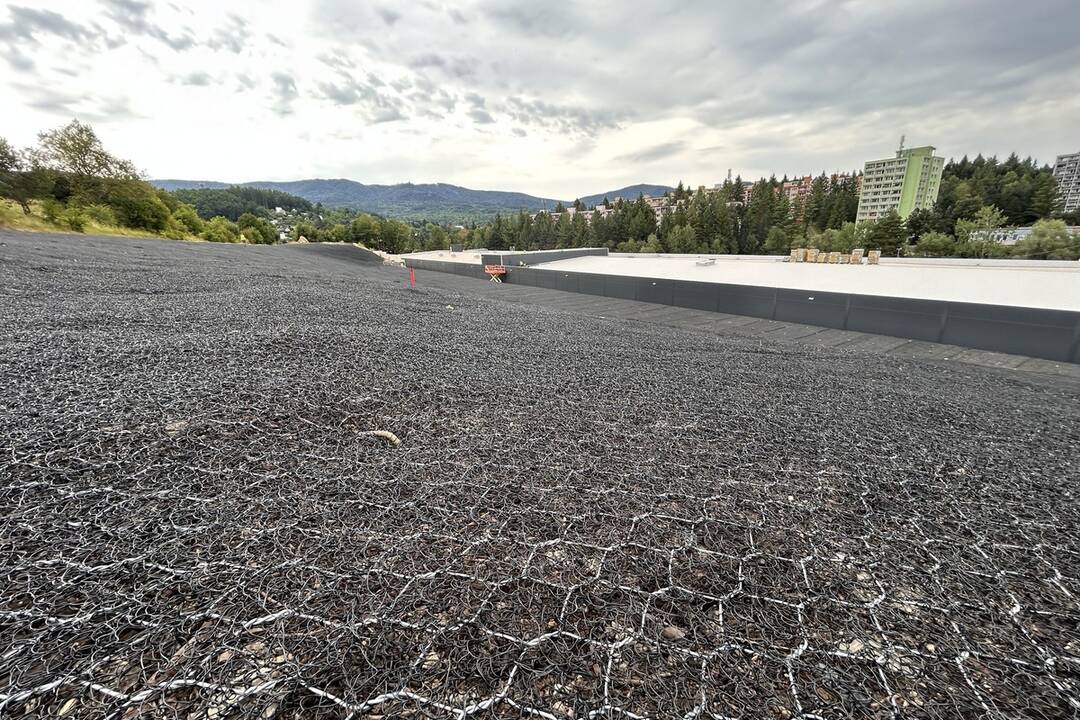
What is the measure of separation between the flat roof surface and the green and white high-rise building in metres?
73.4

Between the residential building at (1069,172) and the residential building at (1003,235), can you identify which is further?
the residential building at (1069,172)

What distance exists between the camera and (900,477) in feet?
8.08

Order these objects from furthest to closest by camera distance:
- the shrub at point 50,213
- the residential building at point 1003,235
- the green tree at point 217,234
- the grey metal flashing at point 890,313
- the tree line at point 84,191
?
the green tree at point 217,234, the residential building at point 1003,235, the tree line at point 84,191, the shrub at point 50,213, the grey metal flashing at point 890,313

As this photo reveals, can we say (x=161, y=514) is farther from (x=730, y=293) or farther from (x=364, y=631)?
(x=730, y=293)

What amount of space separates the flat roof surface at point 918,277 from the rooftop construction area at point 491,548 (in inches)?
330

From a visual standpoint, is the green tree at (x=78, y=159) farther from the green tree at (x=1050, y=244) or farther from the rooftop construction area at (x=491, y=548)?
the green tree at (x=1050, y=244)

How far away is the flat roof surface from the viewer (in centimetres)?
927

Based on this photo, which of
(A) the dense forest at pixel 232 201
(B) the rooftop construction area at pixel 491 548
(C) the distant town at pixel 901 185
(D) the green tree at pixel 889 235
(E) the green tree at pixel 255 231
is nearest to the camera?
(B) the rooftop construction area at pixel 491 548

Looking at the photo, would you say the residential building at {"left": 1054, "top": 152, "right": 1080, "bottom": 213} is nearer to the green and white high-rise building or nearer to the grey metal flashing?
the green and white high-rise building

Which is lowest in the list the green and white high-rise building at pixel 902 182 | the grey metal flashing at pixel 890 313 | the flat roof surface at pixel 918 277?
the grey metal flashing at pixel 890 313

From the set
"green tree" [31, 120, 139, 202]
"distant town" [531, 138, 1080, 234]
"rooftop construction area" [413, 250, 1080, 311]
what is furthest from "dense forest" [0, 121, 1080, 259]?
"rooftop construction area" [413, 250, 1080, 311]

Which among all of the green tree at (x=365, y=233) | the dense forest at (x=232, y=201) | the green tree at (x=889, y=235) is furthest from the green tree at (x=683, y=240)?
the dense forest at (x=232, y=201)

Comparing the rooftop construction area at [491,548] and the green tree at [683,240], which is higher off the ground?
the green tree at [683,240]

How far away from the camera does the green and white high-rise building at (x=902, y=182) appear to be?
77.7m
